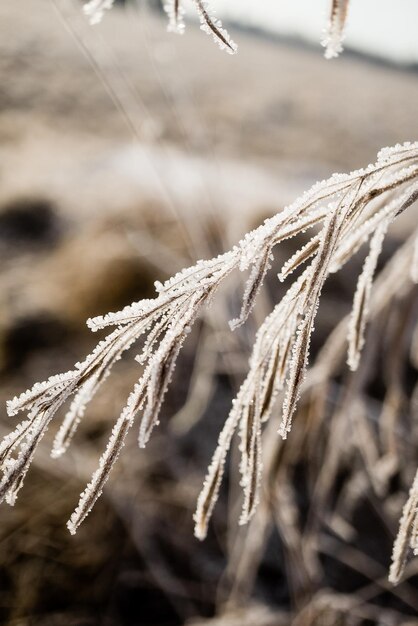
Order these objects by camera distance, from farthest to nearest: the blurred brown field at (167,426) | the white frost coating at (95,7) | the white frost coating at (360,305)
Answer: the blurred brown field at (167,426)
the white frost coating at (360,305)
the white frost coating at (95,7)

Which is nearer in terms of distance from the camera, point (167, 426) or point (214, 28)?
point (214, 28)

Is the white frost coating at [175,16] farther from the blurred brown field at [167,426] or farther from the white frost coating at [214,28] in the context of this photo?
the blurred brown field at [167,426]

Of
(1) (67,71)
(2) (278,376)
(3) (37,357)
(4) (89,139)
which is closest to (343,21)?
(2) (278,376)

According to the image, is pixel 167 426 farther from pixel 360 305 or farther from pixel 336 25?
pixel 336 25

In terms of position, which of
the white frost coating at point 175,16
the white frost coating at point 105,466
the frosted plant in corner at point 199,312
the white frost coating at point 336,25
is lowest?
the white frost coating at point 105,466

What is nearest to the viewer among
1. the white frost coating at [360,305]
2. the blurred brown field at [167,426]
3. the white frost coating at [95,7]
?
the white frost coating at [95,7]

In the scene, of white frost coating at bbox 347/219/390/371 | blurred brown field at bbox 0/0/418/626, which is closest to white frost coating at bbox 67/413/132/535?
white frost coating at bbox 347/219/390/371

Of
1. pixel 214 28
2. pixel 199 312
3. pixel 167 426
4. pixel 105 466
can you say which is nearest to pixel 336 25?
pixel 214 28

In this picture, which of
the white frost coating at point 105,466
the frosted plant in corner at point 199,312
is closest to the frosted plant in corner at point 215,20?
the frosted plant in corner at point 199,312

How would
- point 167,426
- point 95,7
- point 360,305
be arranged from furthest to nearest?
point 167,426 → point 360,305 → point 95,7

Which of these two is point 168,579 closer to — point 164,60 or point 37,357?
point 37,357

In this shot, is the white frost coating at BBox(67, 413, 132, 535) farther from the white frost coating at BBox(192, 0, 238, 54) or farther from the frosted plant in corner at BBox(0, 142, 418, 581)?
the white frost coating at BBox(192, 0, 238, 54)
